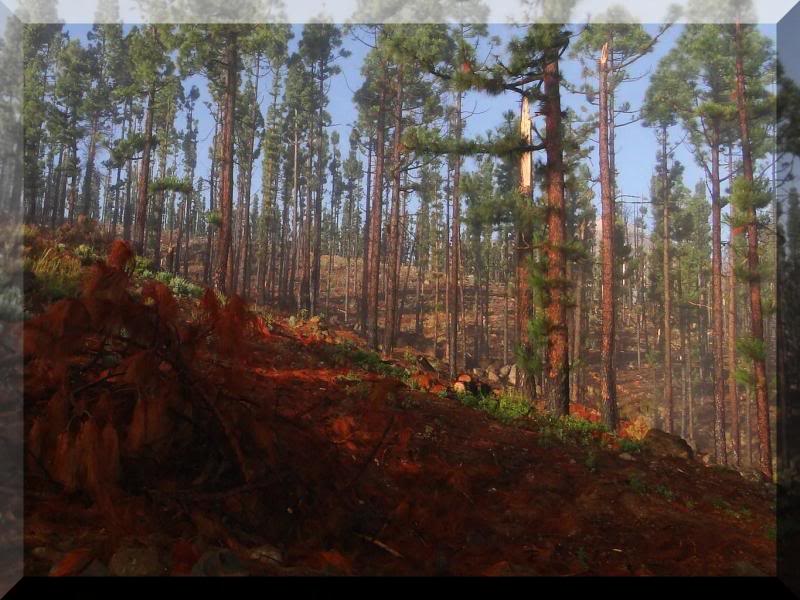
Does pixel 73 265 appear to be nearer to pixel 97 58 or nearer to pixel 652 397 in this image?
pixel 97 58

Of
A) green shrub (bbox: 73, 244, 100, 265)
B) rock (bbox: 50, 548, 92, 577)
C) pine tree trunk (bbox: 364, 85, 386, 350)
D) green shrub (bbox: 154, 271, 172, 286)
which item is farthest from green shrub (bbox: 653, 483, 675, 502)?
green shrub (bbox: 73, 244, 100, 265)

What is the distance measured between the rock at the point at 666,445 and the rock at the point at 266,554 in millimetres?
4681

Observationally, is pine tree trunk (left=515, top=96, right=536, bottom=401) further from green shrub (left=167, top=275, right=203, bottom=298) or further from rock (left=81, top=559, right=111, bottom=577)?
rock (left=81, top=559, right=111, bottom=577)

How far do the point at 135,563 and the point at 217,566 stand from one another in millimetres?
461

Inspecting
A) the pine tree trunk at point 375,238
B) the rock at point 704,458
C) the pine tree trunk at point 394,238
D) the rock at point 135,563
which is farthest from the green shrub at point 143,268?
the rock at point 704,458

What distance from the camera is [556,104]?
275 inches

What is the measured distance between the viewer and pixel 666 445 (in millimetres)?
6281

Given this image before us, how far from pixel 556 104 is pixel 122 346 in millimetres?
6064

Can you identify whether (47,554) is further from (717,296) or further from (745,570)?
(717,296)

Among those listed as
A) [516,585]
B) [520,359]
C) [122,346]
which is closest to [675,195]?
[520,359]

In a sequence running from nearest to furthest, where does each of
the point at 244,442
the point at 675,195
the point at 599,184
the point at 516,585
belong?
the point at 516,585 → the point at 244,442 → the point at 675,195 → the point at 599,184

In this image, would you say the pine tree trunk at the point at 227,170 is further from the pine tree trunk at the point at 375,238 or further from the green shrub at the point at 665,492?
the green shrub at the point at 665,492

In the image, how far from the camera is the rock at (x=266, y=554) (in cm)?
308

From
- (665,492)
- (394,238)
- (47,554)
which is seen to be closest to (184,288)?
(47,554)
